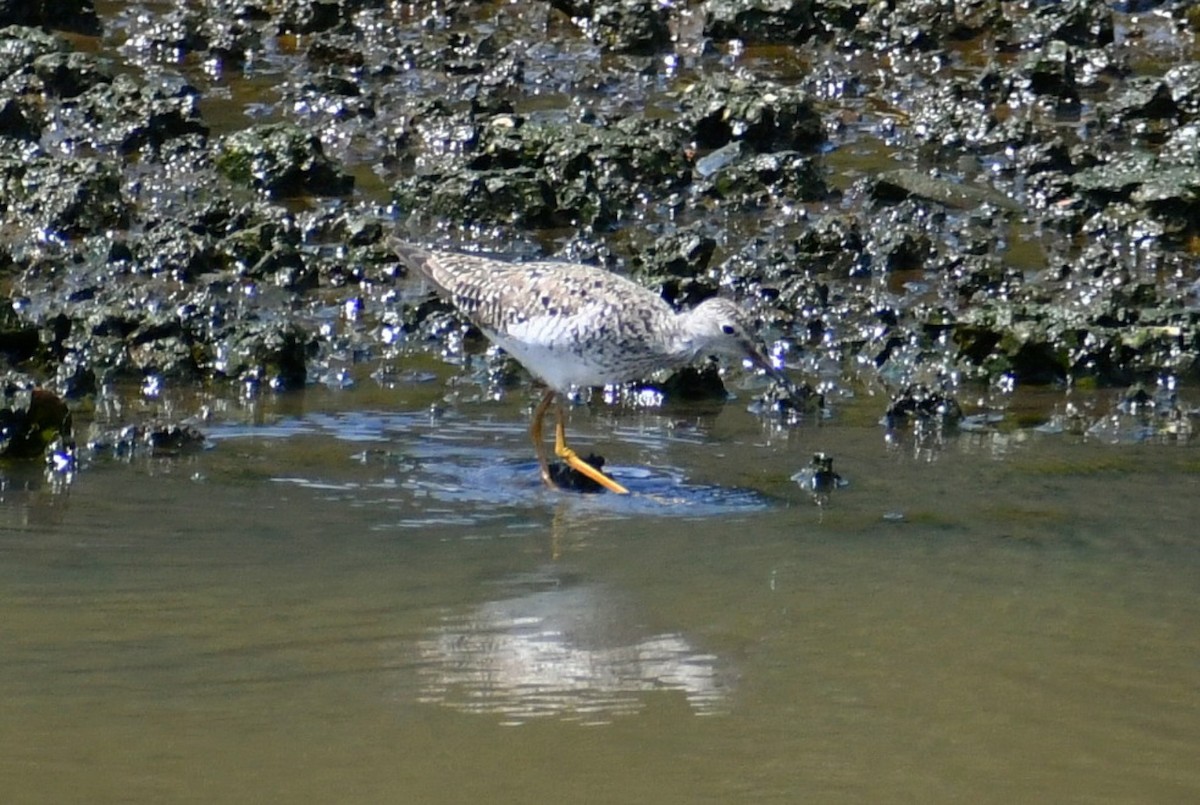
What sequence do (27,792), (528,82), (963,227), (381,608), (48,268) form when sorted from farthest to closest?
(528,82)
(963,227)
(48,268)
(381,608)
(27,792)

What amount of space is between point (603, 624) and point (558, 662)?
39cm

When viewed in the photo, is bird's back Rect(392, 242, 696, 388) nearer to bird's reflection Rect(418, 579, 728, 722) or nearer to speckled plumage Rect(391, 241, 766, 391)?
speckled plumage Rect(391, 241, 766, 391)

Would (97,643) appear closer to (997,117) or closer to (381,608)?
(381,608)

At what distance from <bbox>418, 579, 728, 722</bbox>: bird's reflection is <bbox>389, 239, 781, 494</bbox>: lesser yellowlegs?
2080 millimetres

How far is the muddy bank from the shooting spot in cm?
1009

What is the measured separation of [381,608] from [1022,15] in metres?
11.4

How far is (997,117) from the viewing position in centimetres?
1409

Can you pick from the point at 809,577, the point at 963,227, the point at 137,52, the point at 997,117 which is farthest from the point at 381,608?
the point at 137,52

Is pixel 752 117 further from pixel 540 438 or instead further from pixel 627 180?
pixel 540 438

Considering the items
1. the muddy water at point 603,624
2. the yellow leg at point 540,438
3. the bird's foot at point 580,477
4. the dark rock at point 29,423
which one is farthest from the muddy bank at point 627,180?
the bird's foot at point 580,477

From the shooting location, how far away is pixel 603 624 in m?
6.39

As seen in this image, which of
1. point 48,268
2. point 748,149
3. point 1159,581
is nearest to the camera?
point 1159,581

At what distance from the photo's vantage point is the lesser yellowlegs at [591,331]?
880 centimetres

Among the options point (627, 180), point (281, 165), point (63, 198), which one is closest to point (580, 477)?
point (627, 180)
